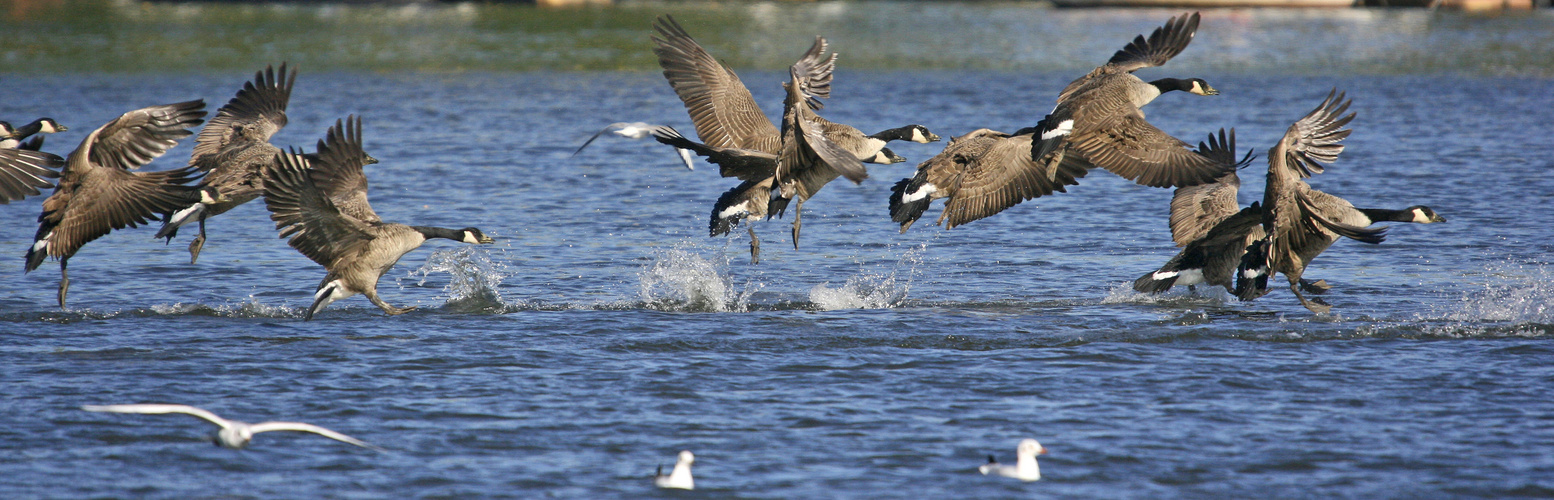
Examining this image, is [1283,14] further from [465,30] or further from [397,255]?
[397,255]

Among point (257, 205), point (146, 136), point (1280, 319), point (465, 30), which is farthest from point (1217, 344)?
point (465, 30)

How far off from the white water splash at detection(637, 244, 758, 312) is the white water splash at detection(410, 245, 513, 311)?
3.58 ft

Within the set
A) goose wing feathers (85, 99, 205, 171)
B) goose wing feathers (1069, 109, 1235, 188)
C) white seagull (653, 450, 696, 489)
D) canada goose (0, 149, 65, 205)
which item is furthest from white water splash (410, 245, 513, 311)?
goose wing feathers (1069, 109, 1235, 188)

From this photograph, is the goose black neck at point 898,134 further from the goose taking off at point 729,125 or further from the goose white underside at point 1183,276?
the goose white underside at point 1183,276

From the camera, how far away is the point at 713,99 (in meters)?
10.6

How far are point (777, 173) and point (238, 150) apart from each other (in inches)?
156

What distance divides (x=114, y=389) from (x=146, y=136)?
2897mm

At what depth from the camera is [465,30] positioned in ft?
139

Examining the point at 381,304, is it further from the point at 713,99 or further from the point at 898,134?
the point at 898,134

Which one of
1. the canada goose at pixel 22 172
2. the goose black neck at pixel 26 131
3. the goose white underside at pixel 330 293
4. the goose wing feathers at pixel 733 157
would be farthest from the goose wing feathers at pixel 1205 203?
the goose black neck at pixel 26 131

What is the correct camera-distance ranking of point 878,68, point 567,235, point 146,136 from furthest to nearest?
point 878,68 < point 567,235 < point 146,136

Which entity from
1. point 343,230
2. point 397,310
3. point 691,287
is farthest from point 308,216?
point 691,287

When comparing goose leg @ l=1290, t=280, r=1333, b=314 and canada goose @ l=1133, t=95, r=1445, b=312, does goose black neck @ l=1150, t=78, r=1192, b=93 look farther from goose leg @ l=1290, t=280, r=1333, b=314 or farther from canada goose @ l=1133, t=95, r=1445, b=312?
goose leg @ l=1290, t=280, r=1333, b=314

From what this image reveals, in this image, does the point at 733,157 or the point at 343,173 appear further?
the point at 733,157
